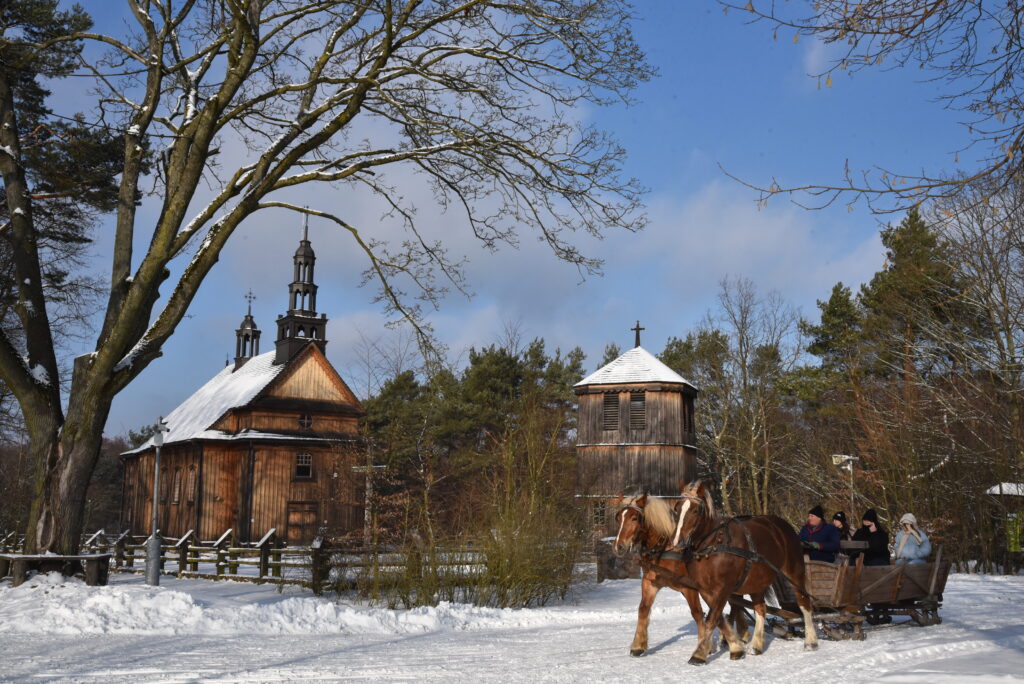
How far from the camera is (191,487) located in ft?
141

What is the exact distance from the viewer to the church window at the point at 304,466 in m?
42.3

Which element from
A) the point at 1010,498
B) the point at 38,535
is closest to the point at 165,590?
the point at 38,535

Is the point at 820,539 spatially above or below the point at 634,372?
below

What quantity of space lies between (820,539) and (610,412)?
25814 mm

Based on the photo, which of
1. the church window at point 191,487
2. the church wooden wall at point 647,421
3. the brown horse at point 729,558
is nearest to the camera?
the brown horse at point 729,558

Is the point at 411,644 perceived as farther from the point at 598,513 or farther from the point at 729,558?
the point at 598,513

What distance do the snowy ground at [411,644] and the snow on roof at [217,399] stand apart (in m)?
28.0

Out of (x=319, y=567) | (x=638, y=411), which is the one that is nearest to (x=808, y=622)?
(x=319, y=567)

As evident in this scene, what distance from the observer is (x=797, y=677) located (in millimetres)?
8836

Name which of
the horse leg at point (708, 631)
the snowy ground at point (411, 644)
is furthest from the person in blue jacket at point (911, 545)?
the horse leg at point (708, 631)

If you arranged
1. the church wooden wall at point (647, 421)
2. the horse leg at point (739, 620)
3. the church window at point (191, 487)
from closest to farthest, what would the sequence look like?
the horse leg at point (739, 620) → the church wooden wall at point (647, 421) → the church window at point (191, 487)

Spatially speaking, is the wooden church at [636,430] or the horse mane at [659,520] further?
the wooden church at [636,430]

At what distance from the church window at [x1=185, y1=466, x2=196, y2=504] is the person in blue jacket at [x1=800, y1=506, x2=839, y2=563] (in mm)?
35793

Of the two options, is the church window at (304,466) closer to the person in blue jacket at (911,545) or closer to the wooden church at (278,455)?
the wooden church at (278,455)
